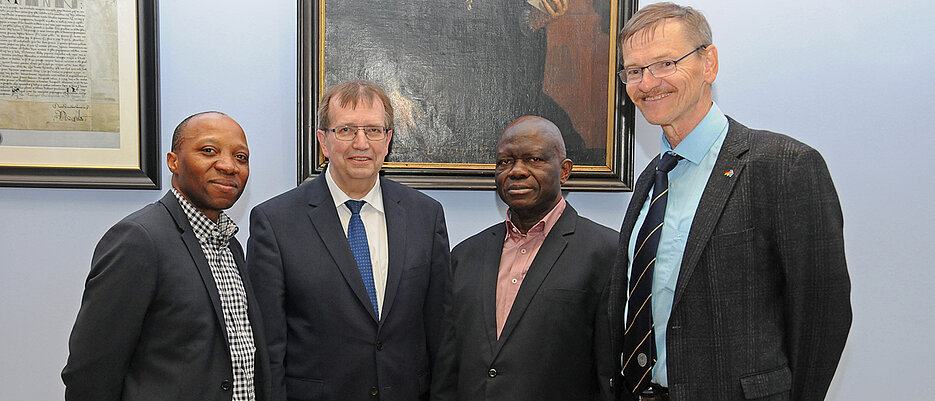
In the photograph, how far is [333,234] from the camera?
1.97 m

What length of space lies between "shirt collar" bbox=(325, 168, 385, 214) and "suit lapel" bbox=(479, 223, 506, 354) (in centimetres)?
37

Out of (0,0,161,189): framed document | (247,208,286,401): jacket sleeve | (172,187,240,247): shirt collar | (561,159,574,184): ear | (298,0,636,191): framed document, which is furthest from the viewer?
(298,0,636,191): framed document

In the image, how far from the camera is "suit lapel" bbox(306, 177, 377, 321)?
A: 1917 millimetres

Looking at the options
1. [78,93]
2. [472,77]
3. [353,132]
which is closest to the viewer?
[353,132]

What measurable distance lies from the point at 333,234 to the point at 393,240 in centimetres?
18

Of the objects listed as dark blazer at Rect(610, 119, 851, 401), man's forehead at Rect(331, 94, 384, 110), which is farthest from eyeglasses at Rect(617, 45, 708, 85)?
man's forehead at Rect(331, 94, 384, 110)

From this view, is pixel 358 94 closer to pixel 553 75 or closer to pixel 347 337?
pixel 347 337

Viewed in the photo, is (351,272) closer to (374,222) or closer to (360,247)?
(360,247)

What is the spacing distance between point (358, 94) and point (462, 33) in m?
0.76

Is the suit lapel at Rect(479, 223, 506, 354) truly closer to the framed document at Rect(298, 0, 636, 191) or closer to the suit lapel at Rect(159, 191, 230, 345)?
the framed document at Rect(298, 0, 636, 191)

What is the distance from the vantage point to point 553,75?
105 inches

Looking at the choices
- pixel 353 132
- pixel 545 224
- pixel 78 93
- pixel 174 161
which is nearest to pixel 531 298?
pixel 545 224

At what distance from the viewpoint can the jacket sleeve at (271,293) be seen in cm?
186

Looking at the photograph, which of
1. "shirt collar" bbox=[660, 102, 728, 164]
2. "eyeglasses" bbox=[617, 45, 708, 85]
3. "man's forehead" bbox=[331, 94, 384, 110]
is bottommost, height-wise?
"shirt collar" bbox=[660, 102, 728, 164]
